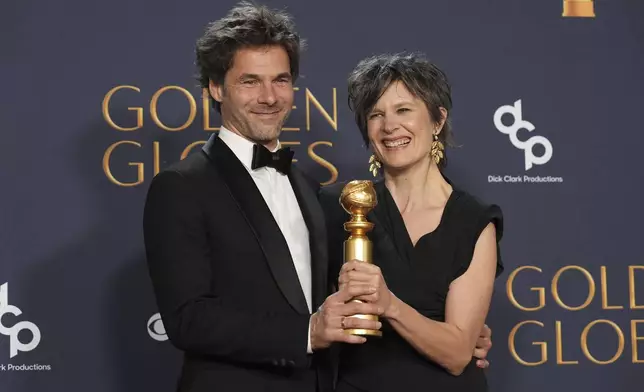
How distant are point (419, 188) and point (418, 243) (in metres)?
0.14

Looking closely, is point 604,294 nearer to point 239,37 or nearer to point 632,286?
point 632,286

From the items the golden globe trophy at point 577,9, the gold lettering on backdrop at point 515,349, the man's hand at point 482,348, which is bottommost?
the gold lettering on backdrop at point 515,349

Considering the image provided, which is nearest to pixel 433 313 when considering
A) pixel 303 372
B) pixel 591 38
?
pixel 303 372

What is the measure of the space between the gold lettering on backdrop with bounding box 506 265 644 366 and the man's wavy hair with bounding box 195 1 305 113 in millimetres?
1208

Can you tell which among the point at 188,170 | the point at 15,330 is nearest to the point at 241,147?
the point at 188,170

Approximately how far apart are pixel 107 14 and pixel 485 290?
1.50 m

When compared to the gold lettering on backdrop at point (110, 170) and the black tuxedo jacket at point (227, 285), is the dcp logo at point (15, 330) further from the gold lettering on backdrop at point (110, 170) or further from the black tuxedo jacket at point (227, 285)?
the black tuxedo jacket at point (227, 285)

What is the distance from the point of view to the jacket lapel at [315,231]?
212 cm

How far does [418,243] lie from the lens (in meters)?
2.15

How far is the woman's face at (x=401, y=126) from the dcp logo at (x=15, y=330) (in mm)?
1243

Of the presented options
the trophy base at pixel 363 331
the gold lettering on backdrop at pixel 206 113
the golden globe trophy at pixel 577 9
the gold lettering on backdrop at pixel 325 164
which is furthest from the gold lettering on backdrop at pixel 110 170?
the golden globe trophy at pixel 577 9

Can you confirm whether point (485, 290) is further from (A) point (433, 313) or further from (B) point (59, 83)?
(B) point (59, 83)

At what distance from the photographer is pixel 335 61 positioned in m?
3.08

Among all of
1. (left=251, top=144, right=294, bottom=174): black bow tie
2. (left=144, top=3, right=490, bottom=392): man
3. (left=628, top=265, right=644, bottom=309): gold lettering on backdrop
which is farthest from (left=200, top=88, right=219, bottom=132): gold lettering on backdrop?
(left=628, top=265, right=644, bottom=309): gold lettering on backdrop
